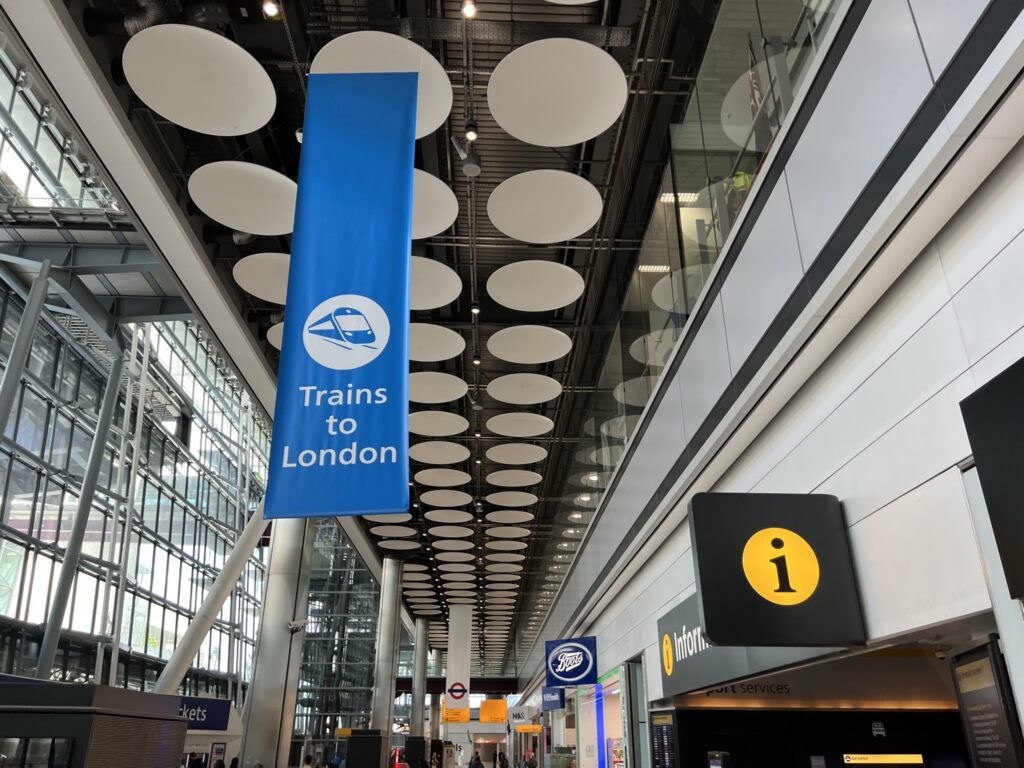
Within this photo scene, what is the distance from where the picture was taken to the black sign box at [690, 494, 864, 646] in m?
4.47

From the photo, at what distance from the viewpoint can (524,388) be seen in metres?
14.1

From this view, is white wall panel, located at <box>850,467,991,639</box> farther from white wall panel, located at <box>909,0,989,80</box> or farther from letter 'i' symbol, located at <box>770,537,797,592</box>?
white wall panel, located at <box>909,0,989,80</box>

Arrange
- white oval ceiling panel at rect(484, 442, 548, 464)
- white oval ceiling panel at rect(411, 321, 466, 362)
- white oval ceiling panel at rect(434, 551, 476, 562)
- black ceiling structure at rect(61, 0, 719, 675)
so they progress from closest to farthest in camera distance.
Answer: black ceiling structure at rect(61, 0, 719, 675)
white oval ceiling panel at rect(411, 321, 466, 362)
white oval ceiling panel at rect(484, 442, 548, 464)
white oval ceiling panel at rect(434, 551, 476, 562)

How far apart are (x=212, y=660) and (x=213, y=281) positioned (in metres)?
17.8

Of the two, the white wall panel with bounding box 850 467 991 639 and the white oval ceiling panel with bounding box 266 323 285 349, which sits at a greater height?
the white oval ceiling panel with bounding box 266 323 285 349

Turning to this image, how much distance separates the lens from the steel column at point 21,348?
11.3 m

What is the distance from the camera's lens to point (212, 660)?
23.8m

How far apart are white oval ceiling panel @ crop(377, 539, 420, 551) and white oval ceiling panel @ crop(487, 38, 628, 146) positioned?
19.5 metres

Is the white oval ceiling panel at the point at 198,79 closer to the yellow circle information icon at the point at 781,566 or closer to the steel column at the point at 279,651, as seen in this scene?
the yellow circle information icon at the point at 781,566

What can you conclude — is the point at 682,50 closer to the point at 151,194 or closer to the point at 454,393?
the point at 151,194

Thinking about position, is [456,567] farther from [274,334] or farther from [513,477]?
[274,334]

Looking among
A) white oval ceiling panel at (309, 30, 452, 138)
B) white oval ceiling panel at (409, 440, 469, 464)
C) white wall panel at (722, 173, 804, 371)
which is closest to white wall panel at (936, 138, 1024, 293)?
white wall panel at (722, 173, 804, 371)

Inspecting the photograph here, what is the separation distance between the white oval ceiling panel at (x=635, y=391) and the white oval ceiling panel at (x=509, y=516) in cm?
1006

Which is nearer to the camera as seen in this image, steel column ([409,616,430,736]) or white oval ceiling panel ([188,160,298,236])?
white oval ceiling panel ([188,160,298,236])
